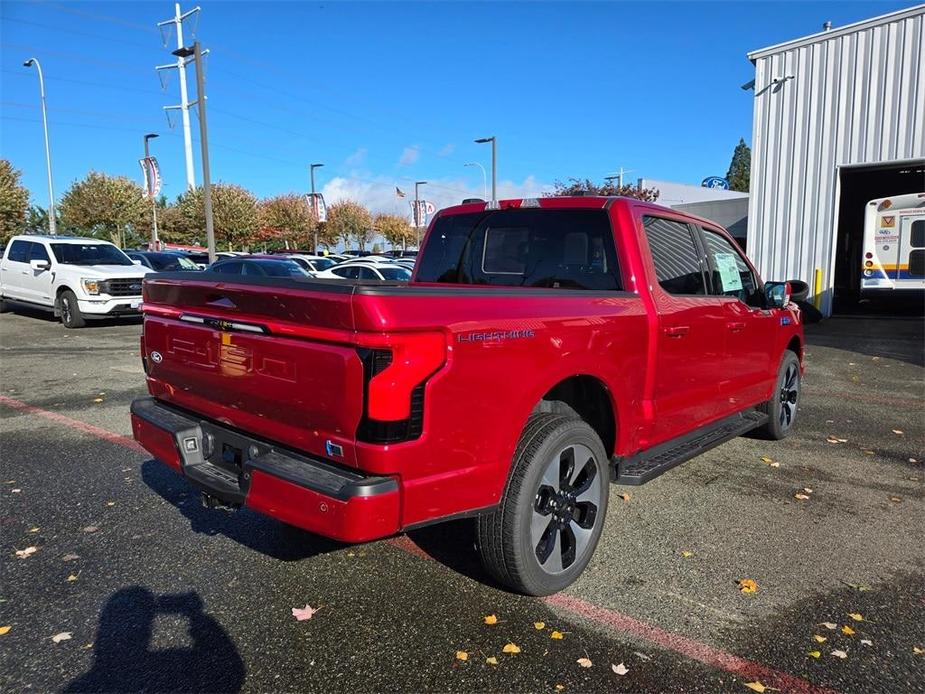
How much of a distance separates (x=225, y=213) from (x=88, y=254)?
100.0 ft

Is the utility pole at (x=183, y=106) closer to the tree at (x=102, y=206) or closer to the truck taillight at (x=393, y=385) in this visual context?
the tree at (x=102, y=206)

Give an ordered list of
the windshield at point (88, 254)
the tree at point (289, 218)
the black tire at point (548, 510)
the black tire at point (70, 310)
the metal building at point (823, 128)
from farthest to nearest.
A: the tree at point (289, 218), the metal building at point (823, 128), the windshield at point (88, 254), the black tire at point (70, 310), the black tire at point (548, 510)

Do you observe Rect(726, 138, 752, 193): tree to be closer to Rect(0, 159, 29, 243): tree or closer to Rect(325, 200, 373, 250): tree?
Rect(325, 200, 373, 250): tree

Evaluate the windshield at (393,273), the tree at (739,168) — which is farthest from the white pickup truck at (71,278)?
the tree at (739,168)

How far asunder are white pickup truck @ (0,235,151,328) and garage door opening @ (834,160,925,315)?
18816mm

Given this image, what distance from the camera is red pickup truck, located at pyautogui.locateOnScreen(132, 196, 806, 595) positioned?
243cm

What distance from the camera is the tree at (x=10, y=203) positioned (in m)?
40.6

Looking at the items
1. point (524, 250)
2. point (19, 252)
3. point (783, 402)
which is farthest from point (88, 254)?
point (783, 402)

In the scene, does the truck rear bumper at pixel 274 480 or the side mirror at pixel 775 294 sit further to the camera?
the side mirror at pixel 775 294

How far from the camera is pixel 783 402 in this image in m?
5.95

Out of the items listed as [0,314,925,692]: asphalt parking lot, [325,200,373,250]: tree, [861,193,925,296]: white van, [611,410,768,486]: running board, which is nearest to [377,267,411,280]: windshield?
[861,193,925,296]: white van

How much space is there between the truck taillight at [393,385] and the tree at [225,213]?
4357 centimetres

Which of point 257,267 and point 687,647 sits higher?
point 257,267

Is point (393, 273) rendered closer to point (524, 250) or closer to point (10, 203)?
point (524, 250)
